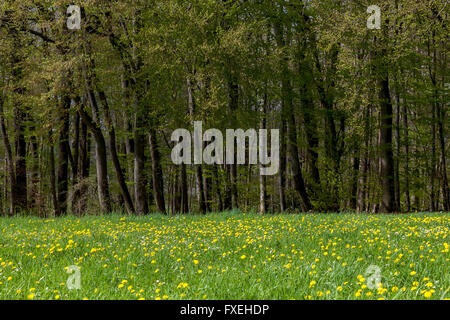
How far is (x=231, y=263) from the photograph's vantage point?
6.20 m

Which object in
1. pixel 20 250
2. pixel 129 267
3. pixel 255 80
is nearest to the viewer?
pixel 129 267

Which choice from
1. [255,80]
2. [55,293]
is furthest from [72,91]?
[55,293]

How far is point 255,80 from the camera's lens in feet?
62.1

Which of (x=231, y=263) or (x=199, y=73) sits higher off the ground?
(x=199, y=73)

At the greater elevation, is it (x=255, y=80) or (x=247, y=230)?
(x=255, y=80)

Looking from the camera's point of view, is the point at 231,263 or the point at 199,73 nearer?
the point at 231,263

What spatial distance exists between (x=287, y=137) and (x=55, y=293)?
18699 millimetres

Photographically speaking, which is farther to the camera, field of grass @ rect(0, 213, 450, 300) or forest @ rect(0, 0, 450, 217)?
forest @ rect(0, 0, 450, 217)

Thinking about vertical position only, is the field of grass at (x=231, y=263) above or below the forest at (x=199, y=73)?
below

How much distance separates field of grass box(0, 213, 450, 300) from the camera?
14.7 ft

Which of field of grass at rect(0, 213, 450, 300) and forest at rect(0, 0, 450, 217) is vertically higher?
forest at rect(0, 0, 450, 217)

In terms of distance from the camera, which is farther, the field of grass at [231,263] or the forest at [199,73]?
the forest at [199,73]

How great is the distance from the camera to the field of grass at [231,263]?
448cm
